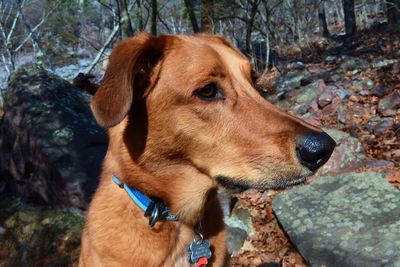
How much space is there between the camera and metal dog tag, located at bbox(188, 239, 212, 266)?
280 centimetres

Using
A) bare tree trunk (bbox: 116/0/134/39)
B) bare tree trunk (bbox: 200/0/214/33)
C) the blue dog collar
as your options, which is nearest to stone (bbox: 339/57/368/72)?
bare tree trunk (bbox: 200/0/214/33)

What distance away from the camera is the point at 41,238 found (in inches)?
197

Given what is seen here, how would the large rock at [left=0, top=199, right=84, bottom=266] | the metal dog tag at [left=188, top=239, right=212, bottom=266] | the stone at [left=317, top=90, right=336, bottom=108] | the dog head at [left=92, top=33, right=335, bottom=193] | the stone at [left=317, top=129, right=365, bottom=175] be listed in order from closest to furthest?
the dog head at [left=92, top=33, right=335, bottom=193] < the metal dog tag at [left=188, top=239, right=212, bottom=266] < the large rock at [left=0, top=199, right=84, bottom=266] < the stone at [left=317, top=129, right=365, bottom=175] < the stone at [left=317, top=90, right=336, bottom=108]

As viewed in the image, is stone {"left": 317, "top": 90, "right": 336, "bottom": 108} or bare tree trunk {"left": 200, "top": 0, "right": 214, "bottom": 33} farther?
bare tree trunk {"left": 200, "top": 0, "right": 214, "bottom": 33}

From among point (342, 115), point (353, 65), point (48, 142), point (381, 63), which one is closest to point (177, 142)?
point (48, 142)

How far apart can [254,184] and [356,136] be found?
4712mm

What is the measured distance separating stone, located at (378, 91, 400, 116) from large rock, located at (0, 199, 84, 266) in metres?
5.03

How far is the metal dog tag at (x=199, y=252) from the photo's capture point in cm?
280

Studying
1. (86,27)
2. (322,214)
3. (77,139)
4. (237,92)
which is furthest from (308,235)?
(86,27)

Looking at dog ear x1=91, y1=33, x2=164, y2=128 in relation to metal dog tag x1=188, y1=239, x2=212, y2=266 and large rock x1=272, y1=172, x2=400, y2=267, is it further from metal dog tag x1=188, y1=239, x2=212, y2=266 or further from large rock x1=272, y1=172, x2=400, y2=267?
large rock x1=272, y1=172, x2=400, y2=267

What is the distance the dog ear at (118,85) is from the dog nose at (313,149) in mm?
942

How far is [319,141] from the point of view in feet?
7.56

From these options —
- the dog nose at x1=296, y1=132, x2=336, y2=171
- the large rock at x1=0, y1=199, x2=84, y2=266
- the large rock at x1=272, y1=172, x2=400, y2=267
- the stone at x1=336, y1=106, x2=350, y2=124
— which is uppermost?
the dog nose at x1=296, y1=132, x2=336, y2=171

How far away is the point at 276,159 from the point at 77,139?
370 cm
